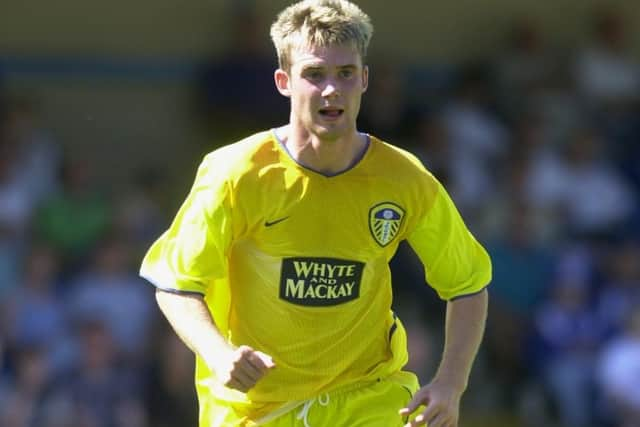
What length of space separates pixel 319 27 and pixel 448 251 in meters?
0.91

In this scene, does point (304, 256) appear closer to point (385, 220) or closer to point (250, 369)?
point (385, 220)

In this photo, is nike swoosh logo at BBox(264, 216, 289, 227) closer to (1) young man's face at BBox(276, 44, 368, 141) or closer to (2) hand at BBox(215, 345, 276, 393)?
(1) young man's face at BBox(276, 44, 368, 141)

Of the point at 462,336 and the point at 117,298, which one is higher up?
the point at 462,336

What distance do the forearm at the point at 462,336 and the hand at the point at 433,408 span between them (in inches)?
4.2

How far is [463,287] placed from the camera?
5.22 m

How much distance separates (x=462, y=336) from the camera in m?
5.16

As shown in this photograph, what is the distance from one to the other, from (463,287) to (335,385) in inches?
22.1

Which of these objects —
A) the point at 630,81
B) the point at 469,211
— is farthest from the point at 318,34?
the point at 630,81

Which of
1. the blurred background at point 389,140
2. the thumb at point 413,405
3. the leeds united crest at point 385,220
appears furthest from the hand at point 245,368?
the blurred background at point 389,140

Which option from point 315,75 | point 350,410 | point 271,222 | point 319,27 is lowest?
point 350,410

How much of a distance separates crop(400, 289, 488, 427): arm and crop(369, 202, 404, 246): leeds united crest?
363 mm

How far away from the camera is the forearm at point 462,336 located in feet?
16.6

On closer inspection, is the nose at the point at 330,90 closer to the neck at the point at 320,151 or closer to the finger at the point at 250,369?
the neck at the point at 320,151

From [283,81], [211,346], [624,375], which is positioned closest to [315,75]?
[283,81]
